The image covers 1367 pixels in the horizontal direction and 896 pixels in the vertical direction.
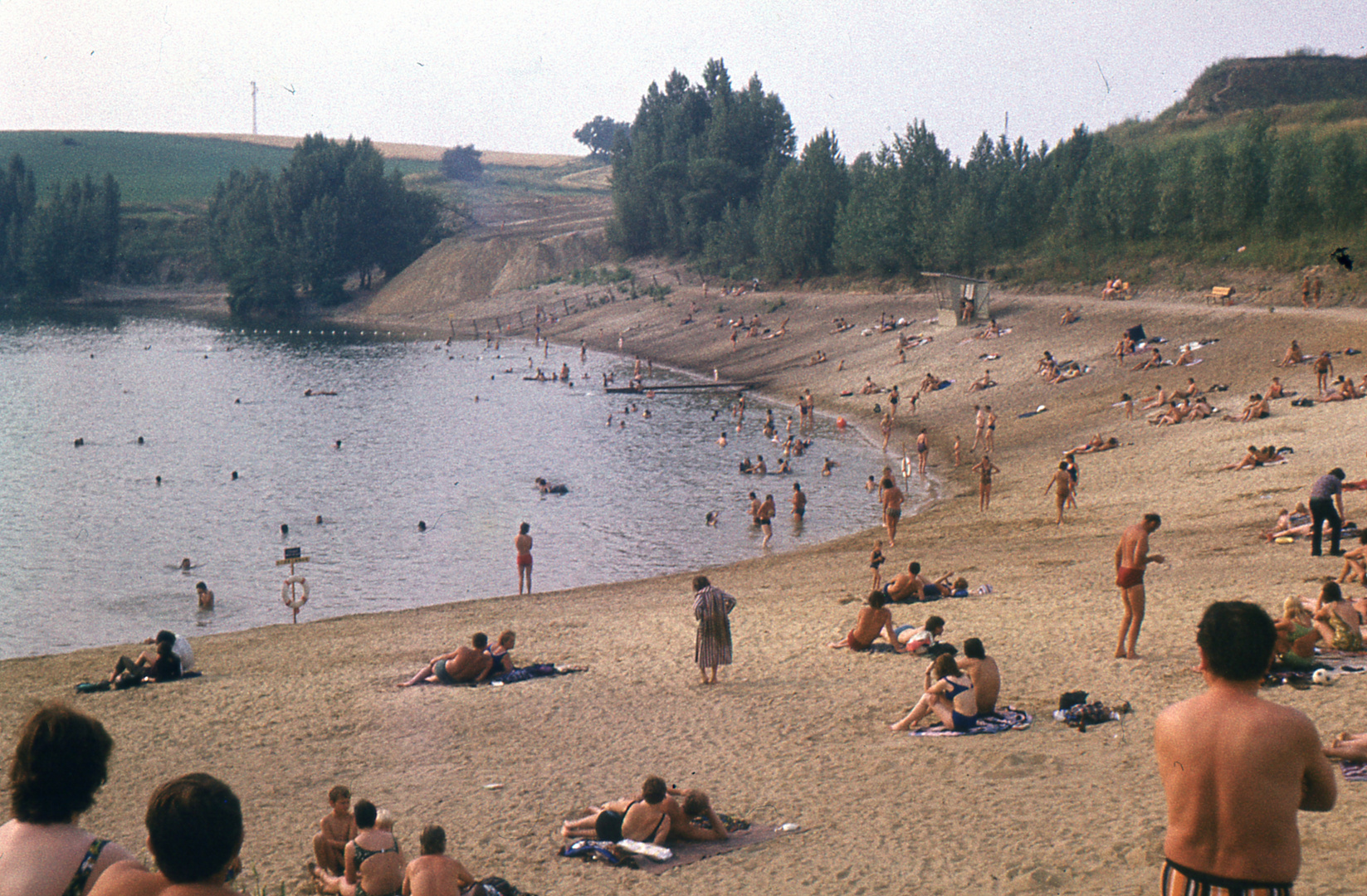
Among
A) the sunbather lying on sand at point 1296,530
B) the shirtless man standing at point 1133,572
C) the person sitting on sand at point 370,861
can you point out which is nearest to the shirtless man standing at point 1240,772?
the person sitting on sand at point 370,861

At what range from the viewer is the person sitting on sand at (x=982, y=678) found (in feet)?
40.9

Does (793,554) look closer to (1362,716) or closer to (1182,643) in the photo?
(1182,643)

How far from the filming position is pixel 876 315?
225 feet

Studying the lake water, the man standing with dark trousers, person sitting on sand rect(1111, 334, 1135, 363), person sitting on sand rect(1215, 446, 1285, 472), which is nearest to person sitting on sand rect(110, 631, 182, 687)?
the lake water

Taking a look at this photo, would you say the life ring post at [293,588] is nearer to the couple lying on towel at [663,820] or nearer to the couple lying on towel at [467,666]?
the couple lying on towel at [467,666]

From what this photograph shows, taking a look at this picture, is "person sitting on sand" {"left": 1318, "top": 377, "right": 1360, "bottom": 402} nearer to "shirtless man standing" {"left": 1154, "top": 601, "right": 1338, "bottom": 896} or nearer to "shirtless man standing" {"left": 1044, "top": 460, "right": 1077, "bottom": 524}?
"shirtless man standing" {"left": 1044, "top": 460, "right": 1077, "bottom": 524}

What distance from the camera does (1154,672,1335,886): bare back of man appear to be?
4457mm

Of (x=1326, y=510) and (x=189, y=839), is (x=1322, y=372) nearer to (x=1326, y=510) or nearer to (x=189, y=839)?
(x=1326, y=510)

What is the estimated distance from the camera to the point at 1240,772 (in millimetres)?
4473

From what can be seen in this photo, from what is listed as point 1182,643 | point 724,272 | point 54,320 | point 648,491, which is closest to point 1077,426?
point 648,491

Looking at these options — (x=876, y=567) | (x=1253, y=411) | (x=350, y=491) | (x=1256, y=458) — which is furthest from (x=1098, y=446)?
(x=350, y=491)

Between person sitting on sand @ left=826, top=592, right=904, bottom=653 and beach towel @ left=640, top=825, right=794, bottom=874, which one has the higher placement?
person sitting on sand @ left=826, top=592, right=904, bottom=653

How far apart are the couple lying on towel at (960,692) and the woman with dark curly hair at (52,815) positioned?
31.1 ft

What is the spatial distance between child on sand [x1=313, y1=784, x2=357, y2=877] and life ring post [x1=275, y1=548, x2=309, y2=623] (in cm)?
1248
